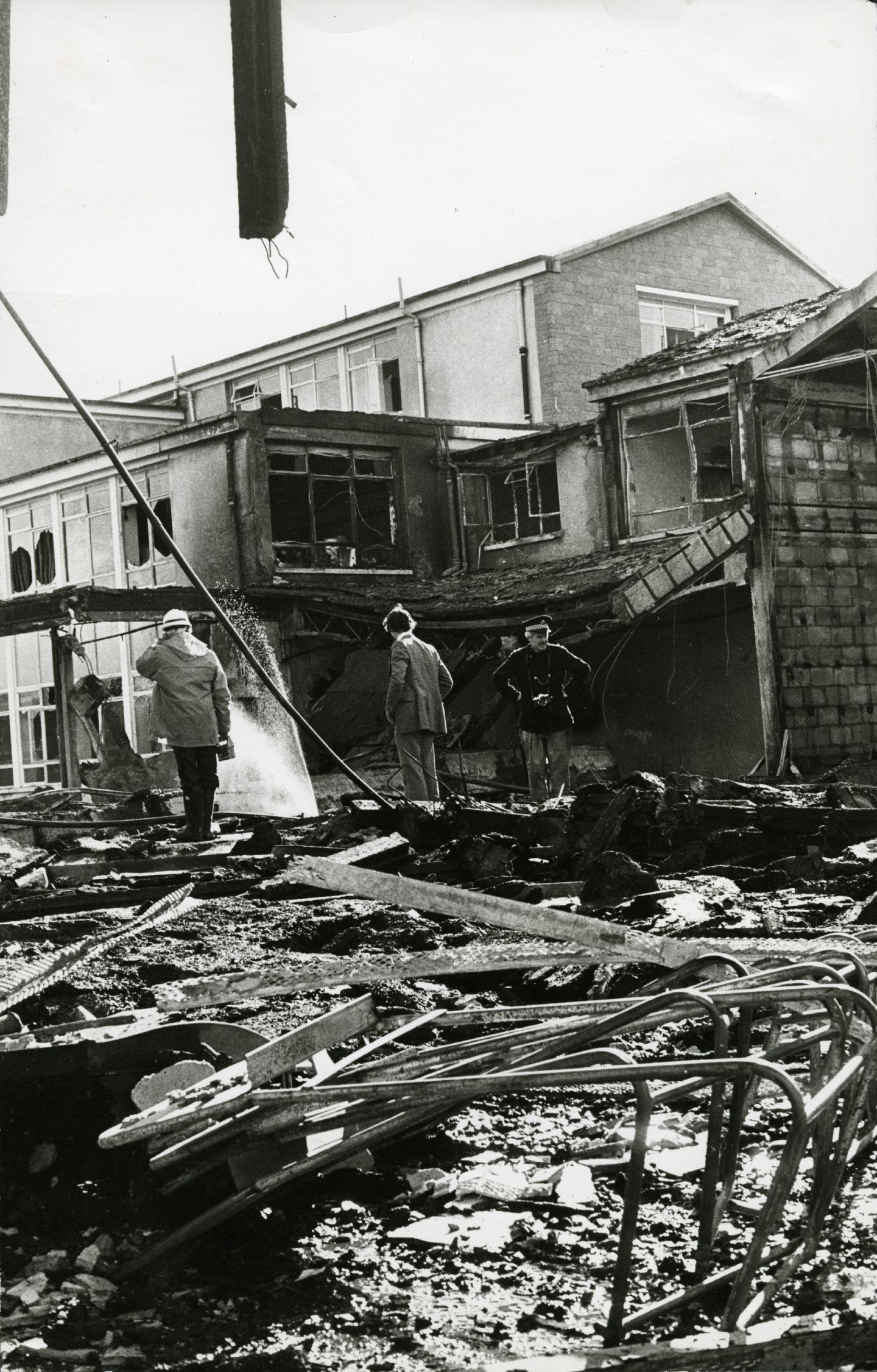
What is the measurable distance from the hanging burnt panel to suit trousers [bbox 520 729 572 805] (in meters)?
9.57

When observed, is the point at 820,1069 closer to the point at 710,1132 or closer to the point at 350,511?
the point at 710,1132

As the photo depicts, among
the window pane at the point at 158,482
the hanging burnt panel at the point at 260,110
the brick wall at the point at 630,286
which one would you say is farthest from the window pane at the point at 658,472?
the hanging burnt panel at the point at 260,110

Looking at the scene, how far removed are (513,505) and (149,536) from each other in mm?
6303

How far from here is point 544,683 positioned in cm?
1416

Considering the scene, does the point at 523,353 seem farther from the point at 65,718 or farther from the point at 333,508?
the point at 65,718

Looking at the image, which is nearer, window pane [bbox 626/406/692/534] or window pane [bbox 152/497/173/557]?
window pane [bbox 626/406/692/534]

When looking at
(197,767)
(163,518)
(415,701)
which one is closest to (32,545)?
(163,518)

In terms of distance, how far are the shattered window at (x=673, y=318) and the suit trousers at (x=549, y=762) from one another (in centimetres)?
1691

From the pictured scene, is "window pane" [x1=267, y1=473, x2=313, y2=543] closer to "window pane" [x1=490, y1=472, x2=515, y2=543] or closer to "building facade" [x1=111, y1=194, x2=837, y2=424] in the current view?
"building facade" [x1=111, y1=194, x2=837, y2=424]

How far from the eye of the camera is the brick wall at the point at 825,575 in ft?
64.5

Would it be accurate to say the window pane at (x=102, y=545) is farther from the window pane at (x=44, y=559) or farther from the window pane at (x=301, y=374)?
the window pane at (x=301, y=374)

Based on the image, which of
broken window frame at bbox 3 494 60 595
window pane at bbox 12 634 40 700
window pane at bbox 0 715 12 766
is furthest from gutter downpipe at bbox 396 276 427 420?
window pane at bbox 0 715 12 766

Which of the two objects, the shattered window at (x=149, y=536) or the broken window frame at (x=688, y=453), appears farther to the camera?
the shattered window at (x=149, y=536)

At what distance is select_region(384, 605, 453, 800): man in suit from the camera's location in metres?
13.5
